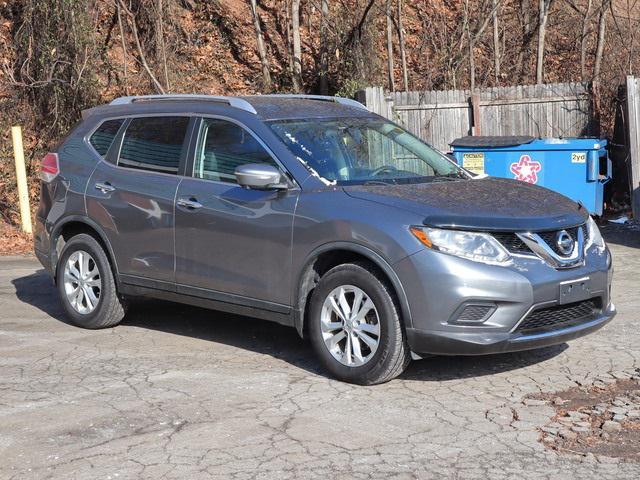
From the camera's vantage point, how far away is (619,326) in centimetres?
740

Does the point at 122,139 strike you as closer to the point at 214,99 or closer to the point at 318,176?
the point at 214,99

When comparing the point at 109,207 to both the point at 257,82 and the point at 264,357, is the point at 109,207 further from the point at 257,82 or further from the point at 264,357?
the point at 257,82

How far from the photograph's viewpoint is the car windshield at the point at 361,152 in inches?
255

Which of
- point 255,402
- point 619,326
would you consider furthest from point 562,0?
point 255,402

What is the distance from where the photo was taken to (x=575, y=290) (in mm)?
5867

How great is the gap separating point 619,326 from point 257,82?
1134 cm

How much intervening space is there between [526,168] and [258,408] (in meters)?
8.57

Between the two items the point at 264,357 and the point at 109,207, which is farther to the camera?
the point at 109,207

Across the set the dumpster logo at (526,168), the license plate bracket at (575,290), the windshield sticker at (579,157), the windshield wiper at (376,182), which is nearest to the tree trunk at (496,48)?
the dumpster logo at (526,168)

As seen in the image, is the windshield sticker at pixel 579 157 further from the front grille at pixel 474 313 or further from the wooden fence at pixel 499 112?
the front grille at pixel 474 313

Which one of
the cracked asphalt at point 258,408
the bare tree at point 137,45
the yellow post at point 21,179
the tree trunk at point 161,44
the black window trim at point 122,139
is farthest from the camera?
the tree trunk at point 161,44

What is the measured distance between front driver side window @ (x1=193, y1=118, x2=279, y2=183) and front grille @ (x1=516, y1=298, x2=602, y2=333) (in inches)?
82.7

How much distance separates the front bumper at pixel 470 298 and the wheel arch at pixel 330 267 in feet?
0.17

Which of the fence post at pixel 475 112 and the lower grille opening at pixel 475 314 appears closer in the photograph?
the lower grille opening at pixel 475 314
